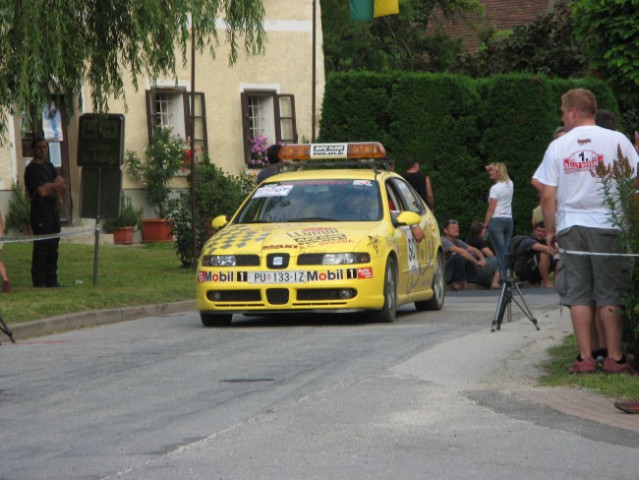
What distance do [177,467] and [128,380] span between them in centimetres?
369

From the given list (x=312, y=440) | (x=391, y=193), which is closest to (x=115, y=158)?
(x=391, y=193)

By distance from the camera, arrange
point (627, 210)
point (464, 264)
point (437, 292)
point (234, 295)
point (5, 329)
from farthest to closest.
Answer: point (464, 264), point (437, 292), point (234, 295), point (5, 329), point (627, 210)

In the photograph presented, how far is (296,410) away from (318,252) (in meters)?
6.14

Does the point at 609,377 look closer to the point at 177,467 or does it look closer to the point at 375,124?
the point at 177,467

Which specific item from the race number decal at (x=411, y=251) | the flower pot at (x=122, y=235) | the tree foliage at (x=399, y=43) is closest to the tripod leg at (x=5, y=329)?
the race number decal at (x=411, y=251)

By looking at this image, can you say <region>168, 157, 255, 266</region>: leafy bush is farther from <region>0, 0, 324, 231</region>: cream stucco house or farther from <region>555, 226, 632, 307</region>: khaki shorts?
<region>555, 226, 632, 307</region>: khaki shorts

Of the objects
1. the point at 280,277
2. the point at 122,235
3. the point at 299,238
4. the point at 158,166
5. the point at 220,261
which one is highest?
the point at 158,166

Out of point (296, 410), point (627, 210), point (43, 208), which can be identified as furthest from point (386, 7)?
point (296, 410)

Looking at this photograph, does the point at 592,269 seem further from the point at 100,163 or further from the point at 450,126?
the point at 450,126

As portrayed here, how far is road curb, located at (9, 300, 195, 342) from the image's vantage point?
50.1 ft

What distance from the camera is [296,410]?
9.23m

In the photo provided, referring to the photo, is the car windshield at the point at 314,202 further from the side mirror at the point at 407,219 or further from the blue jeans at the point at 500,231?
→ the blue jeans at the point at 500,231

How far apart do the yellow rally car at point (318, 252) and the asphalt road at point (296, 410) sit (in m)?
0.60

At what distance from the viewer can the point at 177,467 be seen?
7.41m
